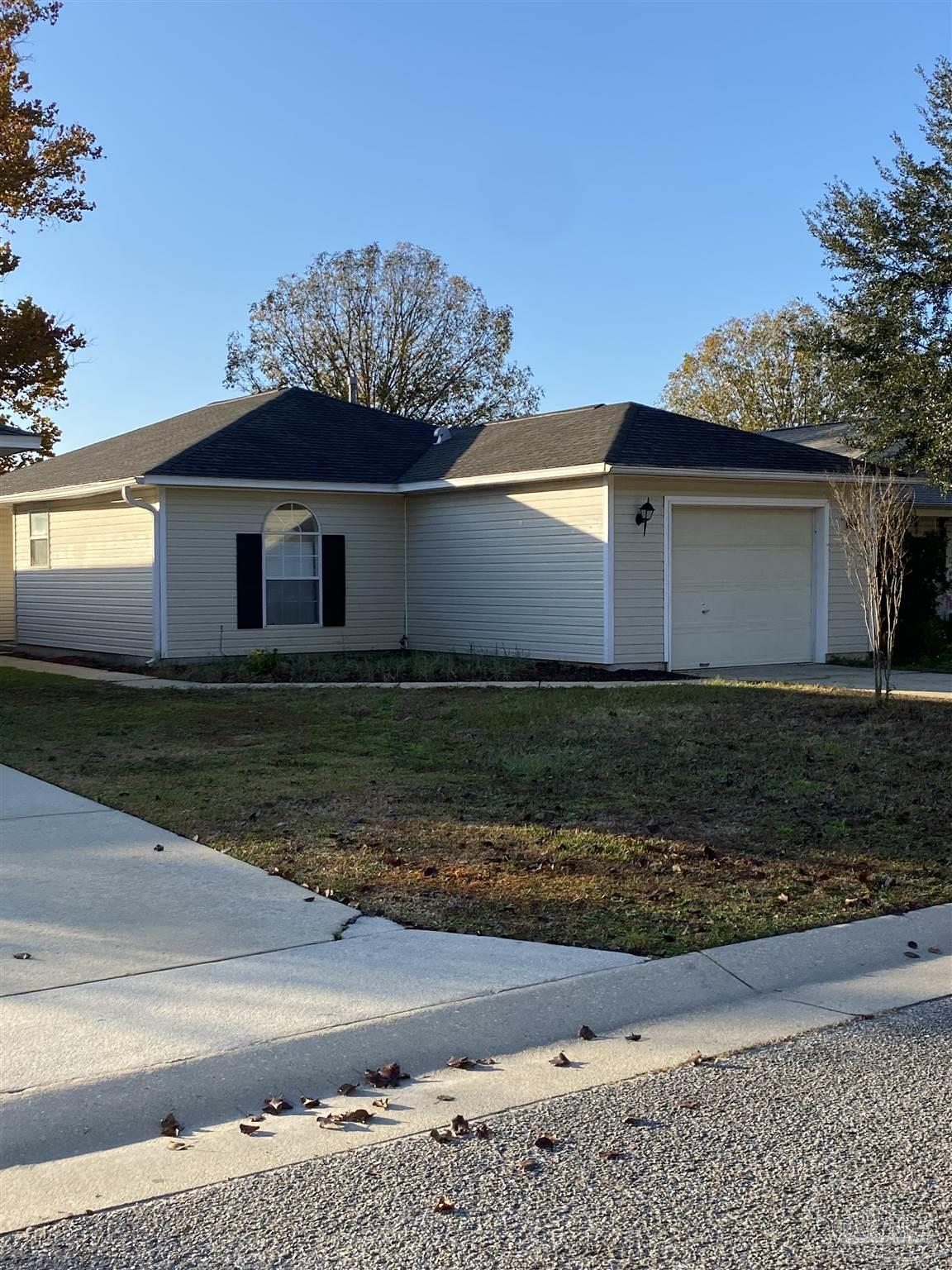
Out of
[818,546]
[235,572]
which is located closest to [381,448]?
[235,572]

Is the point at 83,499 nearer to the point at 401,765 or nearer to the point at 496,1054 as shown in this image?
Answer: the point at 401,765

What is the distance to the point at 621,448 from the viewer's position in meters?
16.8

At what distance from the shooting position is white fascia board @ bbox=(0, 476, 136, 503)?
60.5 ft

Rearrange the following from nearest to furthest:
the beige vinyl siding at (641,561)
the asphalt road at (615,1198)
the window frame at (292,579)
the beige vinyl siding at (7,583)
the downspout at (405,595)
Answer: the asphalt road at (615,1198), the beige vinyl siding at (641,561), the window frame at (292,579), the downspout at (405,595), the beige vinyl siding at (7,583)

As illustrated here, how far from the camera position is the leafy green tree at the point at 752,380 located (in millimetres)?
45688

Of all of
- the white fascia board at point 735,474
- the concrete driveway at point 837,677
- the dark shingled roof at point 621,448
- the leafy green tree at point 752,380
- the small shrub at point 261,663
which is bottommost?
the concrete driveway at point 837,677

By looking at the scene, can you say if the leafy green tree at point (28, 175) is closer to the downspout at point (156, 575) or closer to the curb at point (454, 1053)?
the downspout at point (156, 575)

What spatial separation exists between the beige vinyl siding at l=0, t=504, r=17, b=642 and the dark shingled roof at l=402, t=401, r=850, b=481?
27.0ft

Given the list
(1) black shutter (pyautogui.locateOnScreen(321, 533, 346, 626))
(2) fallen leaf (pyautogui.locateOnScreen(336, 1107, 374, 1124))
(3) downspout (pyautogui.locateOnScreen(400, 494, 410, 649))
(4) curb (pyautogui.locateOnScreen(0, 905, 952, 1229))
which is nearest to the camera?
(4) curb (pyautogui.locateOnScreen(0, 905, 952, 1229))

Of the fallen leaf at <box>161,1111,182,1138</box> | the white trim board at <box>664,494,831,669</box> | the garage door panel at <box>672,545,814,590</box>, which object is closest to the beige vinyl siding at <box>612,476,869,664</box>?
the white trim board at <box>664,494,831,669</box>

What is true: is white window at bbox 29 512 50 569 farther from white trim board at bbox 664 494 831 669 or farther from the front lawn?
white trim board at bbox 664 494 831 669

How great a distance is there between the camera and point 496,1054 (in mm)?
4727

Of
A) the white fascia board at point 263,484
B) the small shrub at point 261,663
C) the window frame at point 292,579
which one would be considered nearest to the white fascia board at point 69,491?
the white fascia board at point 263,484

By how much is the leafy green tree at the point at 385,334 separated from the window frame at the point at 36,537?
22.1 m
